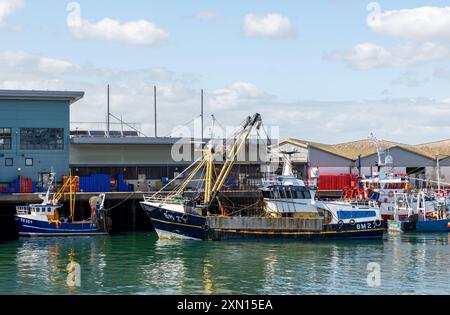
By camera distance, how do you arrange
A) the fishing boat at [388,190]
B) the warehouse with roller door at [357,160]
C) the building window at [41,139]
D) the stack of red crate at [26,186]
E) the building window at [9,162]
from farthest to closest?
the warehouse with roller door at [357,160] < the fishing boat at [388,190] < the building window at [41,139] < the building window at [9,162] < the stack of red crate at [26,186]

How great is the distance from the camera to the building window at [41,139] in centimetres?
6188

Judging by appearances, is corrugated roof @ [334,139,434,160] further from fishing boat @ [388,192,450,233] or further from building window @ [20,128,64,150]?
A: building window @ [20,128,64,150]

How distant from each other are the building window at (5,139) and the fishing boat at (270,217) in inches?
614

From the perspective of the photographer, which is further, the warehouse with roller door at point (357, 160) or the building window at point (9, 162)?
the warehouse with roller door at point (357, 160)

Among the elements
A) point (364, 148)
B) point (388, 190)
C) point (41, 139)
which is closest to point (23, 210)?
point (41, 139)

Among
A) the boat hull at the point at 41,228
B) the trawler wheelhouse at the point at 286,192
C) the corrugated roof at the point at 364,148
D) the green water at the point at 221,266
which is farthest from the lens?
the corrugated roof at the point at 364,148

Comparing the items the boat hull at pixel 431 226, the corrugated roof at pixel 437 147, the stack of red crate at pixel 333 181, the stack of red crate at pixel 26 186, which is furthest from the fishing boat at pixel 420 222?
the corrugated roof at pixel 437 147

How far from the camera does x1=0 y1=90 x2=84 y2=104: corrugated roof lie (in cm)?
6022

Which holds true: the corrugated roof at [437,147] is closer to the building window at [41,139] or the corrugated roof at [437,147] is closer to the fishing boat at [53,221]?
the building window at [41,139]

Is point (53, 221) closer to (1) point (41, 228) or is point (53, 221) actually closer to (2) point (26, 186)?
(1) point (41, 228)

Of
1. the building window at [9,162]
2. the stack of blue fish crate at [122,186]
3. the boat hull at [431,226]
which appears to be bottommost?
the boat hull at [431,226]

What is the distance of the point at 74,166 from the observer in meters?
63.5

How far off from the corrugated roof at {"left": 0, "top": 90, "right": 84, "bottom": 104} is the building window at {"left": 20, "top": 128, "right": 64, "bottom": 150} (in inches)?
106
